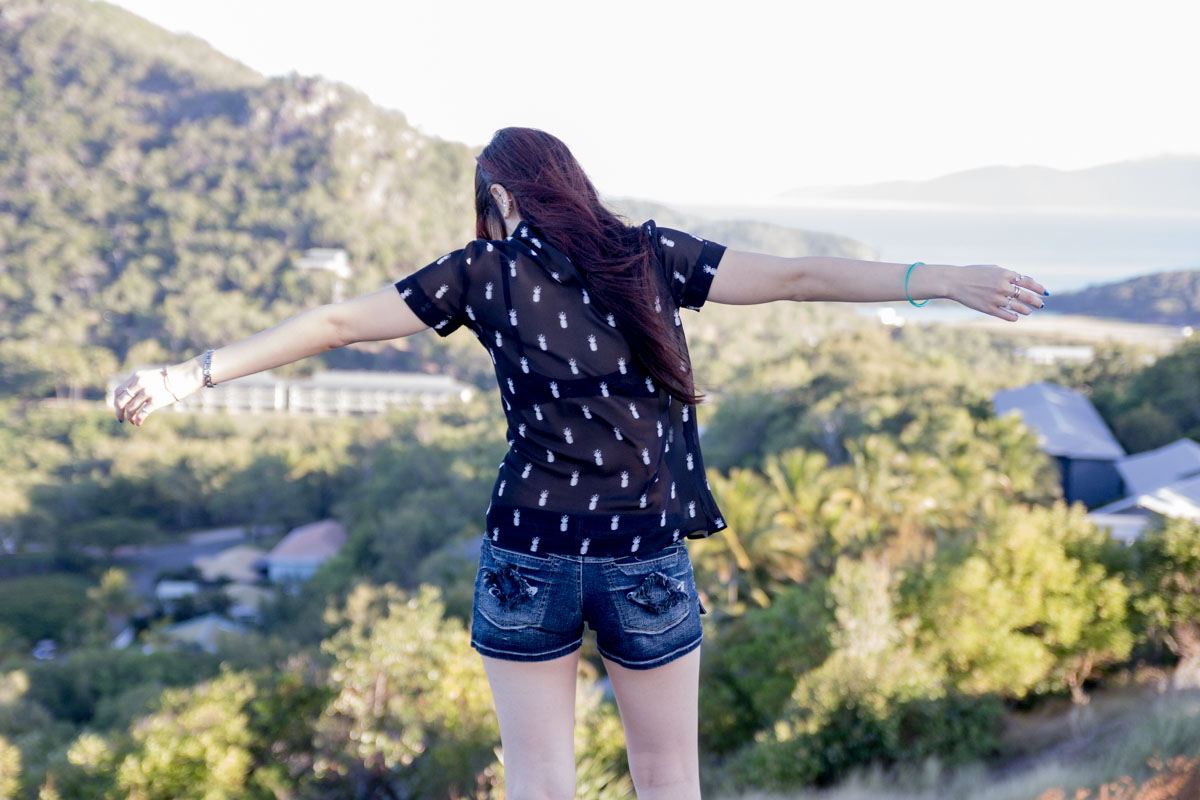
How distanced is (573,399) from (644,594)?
0.32 meters

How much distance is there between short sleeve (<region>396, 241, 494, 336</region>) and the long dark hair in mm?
123

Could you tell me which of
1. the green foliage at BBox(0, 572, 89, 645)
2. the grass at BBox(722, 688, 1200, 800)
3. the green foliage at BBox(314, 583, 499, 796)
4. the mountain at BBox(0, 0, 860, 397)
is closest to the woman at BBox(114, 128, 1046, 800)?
the grass at BBox(722, 688, 1200, 800)

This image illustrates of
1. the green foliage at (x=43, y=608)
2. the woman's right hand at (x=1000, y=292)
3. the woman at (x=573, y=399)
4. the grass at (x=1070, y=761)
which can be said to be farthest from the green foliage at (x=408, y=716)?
the green foliage at (x=43, y=608)

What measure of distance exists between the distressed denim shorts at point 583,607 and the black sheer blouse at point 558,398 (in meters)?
0.03

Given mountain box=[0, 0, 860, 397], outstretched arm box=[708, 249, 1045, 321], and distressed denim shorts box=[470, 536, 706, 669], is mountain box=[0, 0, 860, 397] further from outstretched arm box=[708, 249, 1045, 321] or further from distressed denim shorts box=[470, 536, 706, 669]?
distressed denim shorts box=[470, 536, 706, 669]

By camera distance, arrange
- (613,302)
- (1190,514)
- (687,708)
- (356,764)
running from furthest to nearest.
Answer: (1190,514) < (356,764) < (687,708) < (613,302)

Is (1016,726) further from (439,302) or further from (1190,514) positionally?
(439,302)

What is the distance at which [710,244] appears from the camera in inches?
61.1

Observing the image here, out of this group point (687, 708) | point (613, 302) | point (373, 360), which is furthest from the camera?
point (373, 360)

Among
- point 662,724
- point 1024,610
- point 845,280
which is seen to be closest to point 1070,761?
point 1024,610

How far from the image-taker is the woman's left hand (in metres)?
1.41

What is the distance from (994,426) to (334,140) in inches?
3129

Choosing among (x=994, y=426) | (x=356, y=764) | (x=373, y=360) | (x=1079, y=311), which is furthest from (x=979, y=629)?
(x=373, y=360)

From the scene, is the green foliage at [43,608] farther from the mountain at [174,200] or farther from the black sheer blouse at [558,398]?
the mountain at [174,200]
